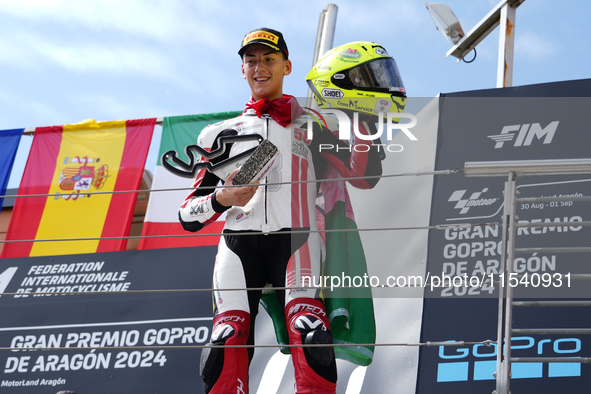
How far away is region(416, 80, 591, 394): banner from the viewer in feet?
9.38

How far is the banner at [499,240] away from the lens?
113 inches

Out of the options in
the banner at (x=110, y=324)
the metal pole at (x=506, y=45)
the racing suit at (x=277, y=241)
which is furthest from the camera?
the metal pole at (x=506, y=45)

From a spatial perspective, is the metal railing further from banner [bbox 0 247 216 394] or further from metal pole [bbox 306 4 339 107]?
metal pole [bbox 306 4 339 107]

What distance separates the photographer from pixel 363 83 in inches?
108

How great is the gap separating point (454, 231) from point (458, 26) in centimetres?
168

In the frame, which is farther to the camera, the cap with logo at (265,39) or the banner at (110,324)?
the banner at (110,324)

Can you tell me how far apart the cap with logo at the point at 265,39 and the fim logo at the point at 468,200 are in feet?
4.04

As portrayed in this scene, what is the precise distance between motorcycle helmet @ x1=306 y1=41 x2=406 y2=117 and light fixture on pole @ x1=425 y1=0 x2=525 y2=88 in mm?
1372

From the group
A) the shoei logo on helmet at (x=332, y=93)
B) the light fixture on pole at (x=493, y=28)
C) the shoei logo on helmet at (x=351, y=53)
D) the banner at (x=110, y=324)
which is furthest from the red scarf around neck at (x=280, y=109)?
the light fixture on pole at (x=493, y=28)

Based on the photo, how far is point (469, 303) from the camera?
119 inches

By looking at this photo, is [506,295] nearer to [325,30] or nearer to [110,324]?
[110,324]

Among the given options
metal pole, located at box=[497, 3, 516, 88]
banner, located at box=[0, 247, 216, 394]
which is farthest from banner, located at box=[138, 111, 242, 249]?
metal pole, located at box=[497, 3, 516, 88]

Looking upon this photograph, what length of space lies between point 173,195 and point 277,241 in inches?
70.8

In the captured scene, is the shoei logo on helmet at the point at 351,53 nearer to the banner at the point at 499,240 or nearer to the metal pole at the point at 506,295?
the banner at the point at 499,240
